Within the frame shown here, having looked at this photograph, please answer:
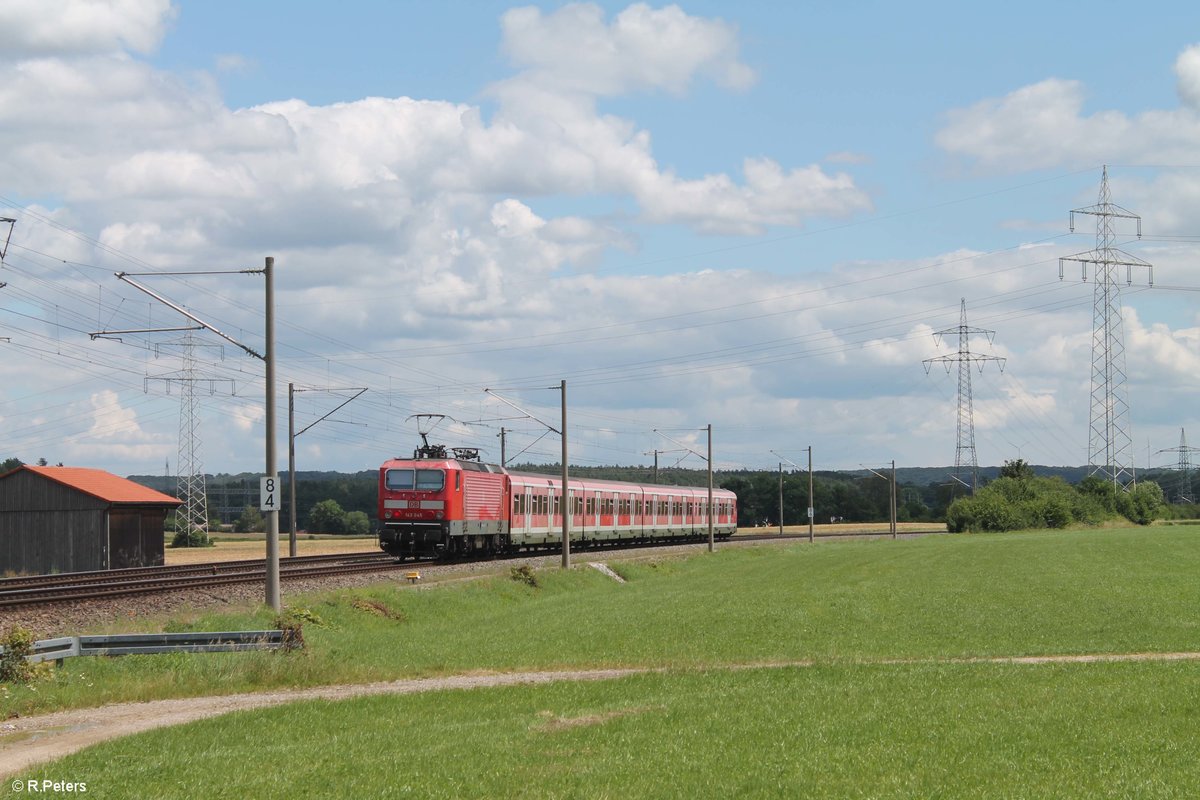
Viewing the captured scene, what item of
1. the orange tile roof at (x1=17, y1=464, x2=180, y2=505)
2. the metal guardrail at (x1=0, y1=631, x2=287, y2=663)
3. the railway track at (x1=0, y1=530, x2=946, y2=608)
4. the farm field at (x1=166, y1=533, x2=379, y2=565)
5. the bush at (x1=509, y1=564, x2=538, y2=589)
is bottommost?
the farm field at (x1=166, y1=533, x2=379, y2=565)

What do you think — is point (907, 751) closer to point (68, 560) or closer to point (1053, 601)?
point (1053, 601)

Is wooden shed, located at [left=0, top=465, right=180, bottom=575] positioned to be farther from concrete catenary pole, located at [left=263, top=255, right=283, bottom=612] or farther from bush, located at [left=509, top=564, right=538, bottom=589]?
concrete catenary pole, located at [left=263, top=255, right=283, bottom=612]

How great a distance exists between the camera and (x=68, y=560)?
155ft

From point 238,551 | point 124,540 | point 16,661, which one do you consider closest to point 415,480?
point 124,540

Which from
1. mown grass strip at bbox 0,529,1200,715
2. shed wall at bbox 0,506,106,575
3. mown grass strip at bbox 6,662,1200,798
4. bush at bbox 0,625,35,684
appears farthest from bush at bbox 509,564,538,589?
mown grass strip at bbox 6,662,1200,798

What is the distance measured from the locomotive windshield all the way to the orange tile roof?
8.29m

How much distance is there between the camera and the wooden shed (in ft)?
154

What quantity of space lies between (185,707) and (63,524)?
32168 mm

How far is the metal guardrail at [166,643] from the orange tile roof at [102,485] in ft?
89.3

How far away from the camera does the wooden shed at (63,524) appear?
46.8 meters

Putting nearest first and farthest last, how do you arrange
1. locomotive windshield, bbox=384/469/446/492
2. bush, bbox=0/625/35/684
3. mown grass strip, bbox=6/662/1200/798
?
mown grass strip, bbox=6/662/1200/798 → bush, bbox=0/625/35/684 → locomotive windshield, bbox=384/469/446/492

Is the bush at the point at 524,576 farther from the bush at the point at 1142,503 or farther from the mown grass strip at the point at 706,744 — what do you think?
the bush at the point at 1142,503

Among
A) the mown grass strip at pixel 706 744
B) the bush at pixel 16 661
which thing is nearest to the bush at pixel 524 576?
the bush at pixel 16 661

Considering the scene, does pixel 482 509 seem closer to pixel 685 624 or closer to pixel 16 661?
pixel 685 624
